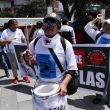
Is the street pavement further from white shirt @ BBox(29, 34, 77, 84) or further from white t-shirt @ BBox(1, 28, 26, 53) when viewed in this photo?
white shirt @ BBox(29, 34, 77, 84)

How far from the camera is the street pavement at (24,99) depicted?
330cm

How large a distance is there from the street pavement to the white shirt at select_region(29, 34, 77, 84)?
1.67 m

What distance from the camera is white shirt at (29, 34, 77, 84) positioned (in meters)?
1.83


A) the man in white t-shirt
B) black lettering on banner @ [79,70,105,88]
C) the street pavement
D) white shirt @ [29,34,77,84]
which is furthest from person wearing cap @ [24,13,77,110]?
the man in white t-shirt

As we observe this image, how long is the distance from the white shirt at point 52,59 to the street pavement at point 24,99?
1.67 m

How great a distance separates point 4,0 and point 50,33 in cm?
2924

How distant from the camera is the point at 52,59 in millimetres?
1822

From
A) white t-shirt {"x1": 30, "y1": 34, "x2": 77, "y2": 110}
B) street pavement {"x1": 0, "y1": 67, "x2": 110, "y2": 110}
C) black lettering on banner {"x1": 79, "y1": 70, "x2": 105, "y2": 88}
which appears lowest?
street pavement {"x1": 0, "y1": 67, "x2": 110, "y2": 110}

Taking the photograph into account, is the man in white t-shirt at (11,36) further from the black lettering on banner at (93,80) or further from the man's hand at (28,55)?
the man's hand at (28,55)

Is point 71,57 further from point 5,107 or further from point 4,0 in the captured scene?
point 4,0

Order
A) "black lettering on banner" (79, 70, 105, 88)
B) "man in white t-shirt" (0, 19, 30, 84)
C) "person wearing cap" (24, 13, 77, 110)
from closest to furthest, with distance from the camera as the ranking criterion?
1. "person wearing cap" (24, 13, 77, 110)
2. "black lettering on banner" (79, 70, 105, 88)
3. "man in white t-shirt" (0, 19, 30, 84)

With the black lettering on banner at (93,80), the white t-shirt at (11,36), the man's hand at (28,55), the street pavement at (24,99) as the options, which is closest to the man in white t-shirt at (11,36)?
the white t-shirt at (11,36)

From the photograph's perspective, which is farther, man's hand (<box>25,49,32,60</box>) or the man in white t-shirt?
the man in white t-shirt

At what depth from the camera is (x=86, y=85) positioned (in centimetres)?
346
